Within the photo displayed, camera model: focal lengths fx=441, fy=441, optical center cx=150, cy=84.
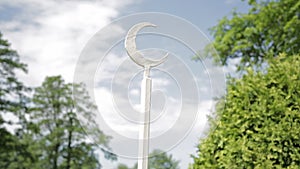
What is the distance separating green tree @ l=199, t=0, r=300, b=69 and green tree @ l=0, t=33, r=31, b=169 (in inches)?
242

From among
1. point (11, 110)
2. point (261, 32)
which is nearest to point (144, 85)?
point (261, 32)

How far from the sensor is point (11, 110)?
1234 centimetres

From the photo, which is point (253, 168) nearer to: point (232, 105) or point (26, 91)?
point (232, 105)

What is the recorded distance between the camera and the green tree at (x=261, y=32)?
883 centimetres

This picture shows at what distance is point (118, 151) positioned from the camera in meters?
1.90

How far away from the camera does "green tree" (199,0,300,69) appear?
29.0 ft

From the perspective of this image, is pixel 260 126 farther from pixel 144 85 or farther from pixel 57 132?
pixel 57 132

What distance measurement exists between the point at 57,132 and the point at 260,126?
423 inches

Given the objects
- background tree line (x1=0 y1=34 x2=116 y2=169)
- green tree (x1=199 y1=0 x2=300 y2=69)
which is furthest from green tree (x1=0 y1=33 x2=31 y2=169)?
green tree (x1=199 y1=0 x2=300 y2=69)

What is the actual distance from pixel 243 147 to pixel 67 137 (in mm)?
10841

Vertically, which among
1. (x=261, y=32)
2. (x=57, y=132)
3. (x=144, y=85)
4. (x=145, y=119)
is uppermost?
(x=261, y=32)

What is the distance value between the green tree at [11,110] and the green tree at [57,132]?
0.45 meters

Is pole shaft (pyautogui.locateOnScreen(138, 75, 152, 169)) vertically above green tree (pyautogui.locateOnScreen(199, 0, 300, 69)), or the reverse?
green tree (pyautogui.locateOnScreen(199, 0, 300, 69))

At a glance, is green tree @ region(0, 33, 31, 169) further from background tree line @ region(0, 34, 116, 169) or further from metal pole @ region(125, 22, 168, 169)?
metal pole @ region(125, 22, 168, 169)
